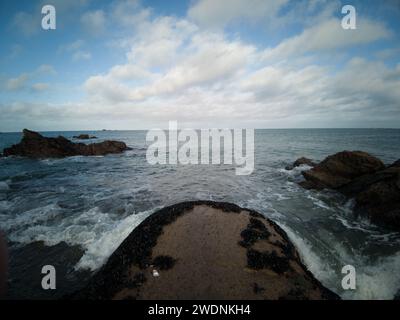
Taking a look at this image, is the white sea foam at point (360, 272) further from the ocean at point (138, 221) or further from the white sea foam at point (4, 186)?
the white sea foam at point (4, 186)

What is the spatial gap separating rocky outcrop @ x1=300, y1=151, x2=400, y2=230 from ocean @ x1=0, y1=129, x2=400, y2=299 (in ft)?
2.36

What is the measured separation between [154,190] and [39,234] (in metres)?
8.28

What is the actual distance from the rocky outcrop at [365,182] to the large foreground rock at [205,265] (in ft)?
22.5

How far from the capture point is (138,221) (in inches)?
427

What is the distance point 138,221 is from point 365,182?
1488cm

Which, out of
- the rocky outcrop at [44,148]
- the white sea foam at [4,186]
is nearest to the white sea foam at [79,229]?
the white sea foam at [4,186]

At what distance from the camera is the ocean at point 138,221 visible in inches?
284

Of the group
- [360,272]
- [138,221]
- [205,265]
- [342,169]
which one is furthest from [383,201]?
[138,221]

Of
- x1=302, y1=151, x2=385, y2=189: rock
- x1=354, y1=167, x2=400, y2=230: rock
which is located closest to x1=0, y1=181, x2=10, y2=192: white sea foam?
x1=302, y1=151, x2=385, y2=189: rock

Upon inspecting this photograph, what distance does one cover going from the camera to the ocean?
23.7 ft

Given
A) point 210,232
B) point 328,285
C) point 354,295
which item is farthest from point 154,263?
point 354,295

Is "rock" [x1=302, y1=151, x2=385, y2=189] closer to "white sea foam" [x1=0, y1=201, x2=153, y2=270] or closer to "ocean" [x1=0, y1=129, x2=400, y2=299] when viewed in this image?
"ocean" [x1=0, y1=129, x2=400, y2=299]

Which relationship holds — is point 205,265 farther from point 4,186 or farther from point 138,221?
point 4,186

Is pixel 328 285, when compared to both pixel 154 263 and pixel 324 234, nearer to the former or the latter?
pixel 324 234
